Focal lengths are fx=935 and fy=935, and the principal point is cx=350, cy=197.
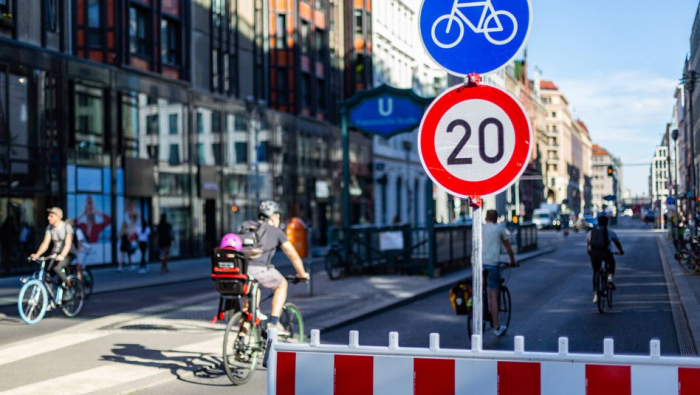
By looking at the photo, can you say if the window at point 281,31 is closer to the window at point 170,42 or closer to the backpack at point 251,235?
the window at point 170,42

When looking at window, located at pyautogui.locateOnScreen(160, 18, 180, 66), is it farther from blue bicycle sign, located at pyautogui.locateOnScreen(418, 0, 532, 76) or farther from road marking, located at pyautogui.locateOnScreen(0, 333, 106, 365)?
blue bicycle sign, located at pyautogui.locateOnScreen(418, 0, 532, 76)

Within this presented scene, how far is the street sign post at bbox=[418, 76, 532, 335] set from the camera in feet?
14.7

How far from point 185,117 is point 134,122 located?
395cm

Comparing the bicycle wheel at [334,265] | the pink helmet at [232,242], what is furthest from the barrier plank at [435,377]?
the bicycle wheel at [334,265]

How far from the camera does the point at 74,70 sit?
97.0ft

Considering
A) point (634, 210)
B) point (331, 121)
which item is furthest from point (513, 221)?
point (634, 210)

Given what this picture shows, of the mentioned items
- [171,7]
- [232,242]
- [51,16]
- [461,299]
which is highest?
[171,7]

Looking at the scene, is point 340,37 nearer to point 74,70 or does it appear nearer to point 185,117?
point 185,117

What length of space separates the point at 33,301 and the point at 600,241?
8.86m

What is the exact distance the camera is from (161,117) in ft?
114

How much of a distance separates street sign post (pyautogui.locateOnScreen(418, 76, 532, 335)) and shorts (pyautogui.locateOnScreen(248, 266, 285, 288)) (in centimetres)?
478

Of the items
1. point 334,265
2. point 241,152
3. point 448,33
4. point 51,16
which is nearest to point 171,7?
point 51,16

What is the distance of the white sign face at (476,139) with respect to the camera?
14.8ft

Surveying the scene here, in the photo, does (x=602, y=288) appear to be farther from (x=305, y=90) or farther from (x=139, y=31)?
(x=305, y=90)
